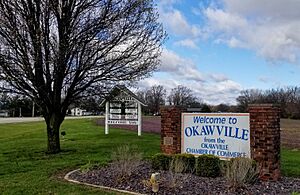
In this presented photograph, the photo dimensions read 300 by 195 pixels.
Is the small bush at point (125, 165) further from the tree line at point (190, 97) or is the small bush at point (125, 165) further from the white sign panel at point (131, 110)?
the tree line at point (190, 97)

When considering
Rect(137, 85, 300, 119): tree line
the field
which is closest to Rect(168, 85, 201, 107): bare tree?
Rect(137, 85, 300, 119): tree line

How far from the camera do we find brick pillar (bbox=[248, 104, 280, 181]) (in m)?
9.30

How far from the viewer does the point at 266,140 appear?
9.39 m

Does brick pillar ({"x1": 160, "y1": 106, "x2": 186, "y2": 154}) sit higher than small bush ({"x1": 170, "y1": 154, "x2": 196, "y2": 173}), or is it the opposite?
brick pillar ({"x1": 160, "y1": 106, "x2": 186, "y2": 154})

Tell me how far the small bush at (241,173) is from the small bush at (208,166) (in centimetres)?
62

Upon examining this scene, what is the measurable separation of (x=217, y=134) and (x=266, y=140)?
1.48 m

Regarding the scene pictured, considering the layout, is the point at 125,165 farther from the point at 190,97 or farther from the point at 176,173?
the point at 190,97

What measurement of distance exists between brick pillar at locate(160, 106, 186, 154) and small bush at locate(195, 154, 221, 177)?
1632 mm

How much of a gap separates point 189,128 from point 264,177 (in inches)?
105

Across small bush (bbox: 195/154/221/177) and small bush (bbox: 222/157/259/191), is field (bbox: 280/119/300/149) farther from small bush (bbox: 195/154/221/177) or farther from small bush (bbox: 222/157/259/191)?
small bush (bbox: 222/157/259/191)

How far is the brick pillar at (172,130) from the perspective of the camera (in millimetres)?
11289

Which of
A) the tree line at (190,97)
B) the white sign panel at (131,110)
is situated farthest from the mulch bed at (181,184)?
the tree line at (190,97)

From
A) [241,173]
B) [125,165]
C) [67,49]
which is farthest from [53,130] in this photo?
[241,173]

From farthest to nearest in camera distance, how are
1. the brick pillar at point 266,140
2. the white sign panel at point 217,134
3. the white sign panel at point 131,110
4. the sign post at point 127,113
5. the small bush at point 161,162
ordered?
the white sign panel at point 131,110
the sign post at point 127,113
the small bush at point 161,162
the white sign panel at point 217,134
the brick pillar at point 266,140
